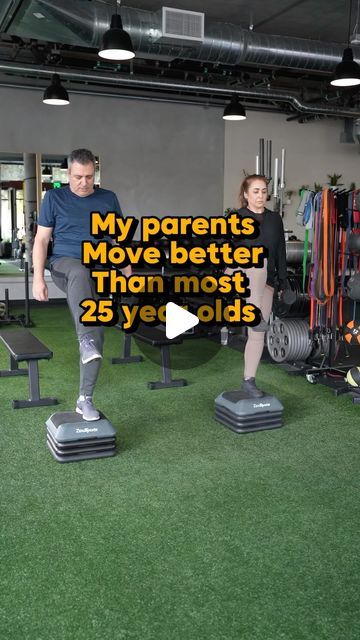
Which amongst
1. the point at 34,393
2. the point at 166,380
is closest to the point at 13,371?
the point at 34,393

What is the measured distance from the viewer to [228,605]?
80.1 inches

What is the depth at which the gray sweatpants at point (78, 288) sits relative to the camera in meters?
3.15

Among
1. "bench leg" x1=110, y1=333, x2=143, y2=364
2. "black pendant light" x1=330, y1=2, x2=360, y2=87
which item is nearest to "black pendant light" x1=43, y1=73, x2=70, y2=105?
"black pendant light" x1=330, y1=2, x2=360, y2=87

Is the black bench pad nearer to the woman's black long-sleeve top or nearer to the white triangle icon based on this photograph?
the white triangle icon

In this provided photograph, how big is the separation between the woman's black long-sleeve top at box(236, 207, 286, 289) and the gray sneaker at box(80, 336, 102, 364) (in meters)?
1.21

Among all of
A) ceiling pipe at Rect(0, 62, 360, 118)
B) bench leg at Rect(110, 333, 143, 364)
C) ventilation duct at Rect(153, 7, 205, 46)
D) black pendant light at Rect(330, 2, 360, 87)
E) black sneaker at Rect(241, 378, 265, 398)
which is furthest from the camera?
ceiling pipe at Rect(0, 62, 360, 118)

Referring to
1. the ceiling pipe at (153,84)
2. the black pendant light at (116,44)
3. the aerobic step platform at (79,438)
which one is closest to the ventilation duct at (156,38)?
the black pendant light at (116,44)

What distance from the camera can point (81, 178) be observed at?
3.20 meters

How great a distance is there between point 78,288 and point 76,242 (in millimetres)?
269

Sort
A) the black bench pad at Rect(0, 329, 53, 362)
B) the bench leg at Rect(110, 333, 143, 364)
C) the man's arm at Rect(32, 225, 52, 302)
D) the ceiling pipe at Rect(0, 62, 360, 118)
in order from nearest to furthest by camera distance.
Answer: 1. the man's arm at Rect(32, 225, 52, 302)
2. the black bench pad at Rect(0, 329, 53, 362)
3. the bench leg at Rect(110, 333, 143, 364)
4. the ceiling pipe at Rect(0, 62, 360, 118)

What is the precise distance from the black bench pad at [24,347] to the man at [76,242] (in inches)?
36.0

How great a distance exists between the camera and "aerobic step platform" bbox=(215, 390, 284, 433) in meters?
3.74

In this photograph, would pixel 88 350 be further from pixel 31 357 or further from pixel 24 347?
pixel 24 347

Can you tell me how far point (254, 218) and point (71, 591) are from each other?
2.50 meters
